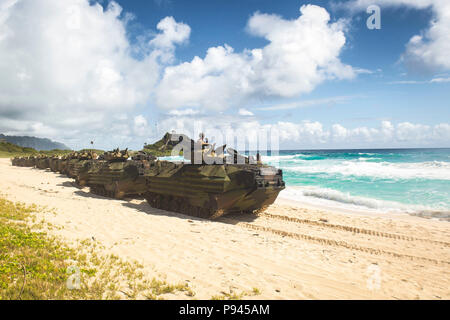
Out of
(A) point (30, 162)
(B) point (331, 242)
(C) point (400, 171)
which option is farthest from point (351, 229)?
(A) point (30, 162)

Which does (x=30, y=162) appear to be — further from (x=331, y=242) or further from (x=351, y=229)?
(x=331, y=242)

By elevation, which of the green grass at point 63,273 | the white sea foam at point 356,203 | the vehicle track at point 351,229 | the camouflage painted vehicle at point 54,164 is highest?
the camouflage painted vehicle at point 54,164

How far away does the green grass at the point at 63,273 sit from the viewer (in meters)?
3.45

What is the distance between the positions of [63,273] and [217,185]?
19.1ft

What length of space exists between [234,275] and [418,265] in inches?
179

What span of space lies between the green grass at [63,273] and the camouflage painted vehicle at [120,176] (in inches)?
313

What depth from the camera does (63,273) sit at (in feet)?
13.0

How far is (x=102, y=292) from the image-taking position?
360 cm

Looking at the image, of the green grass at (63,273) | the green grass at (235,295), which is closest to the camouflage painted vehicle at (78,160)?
the green grass at (63,273)

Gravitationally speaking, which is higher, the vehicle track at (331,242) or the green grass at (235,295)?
the green grass at (235,295)

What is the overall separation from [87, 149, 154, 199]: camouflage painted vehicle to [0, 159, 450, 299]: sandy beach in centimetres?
300

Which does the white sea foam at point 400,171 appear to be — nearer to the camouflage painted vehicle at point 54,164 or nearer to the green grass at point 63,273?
the green grass at point 63,273
